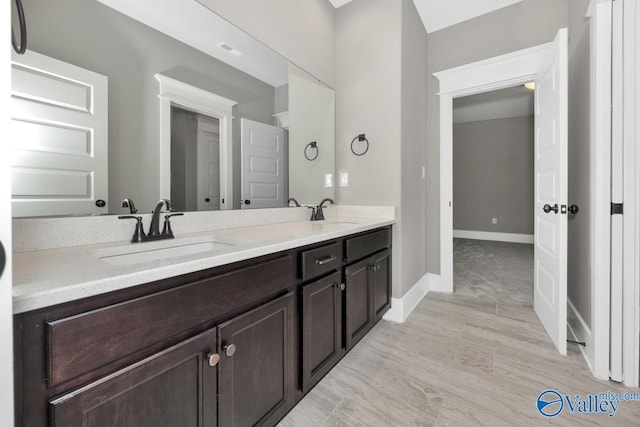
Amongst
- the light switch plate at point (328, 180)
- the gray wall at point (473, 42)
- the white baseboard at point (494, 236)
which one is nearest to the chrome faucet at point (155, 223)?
the light switch plate at point (328, 180)

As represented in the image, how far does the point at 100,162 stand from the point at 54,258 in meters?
0.43

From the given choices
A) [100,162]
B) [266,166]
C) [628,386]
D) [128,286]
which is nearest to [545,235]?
[628,386]

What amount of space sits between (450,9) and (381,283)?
263 cm

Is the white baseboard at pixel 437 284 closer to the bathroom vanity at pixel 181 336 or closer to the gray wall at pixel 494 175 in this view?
the bathroom vanity at pixel 181 336

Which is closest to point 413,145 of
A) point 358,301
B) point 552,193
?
point 552,193

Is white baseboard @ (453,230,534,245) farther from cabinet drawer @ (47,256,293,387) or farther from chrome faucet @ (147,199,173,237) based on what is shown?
chrome faucet @ (147,199,173,237)

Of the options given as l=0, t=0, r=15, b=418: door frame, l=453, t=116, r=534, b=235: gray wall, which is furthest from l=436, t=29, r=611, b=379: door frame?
l=453, t=116, r=534, b=235: gray wall

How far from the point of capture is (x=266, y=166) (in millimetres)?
1871

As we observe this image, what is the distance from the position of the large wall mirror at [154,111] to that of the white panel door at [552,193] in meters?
1.77

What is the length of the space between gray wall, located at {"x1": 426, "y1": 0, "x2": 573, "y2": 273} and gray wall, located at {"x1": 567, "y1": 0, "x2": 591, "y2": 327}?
208 mm

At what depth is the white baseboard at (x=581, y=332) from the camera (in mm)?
1628

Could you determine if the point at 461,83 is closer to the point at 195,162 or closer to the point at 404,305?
the point at 404,305

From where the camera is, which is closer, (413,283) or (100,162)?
(100,162)

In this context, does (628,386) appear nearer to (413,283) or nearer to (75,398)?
(413,283)
